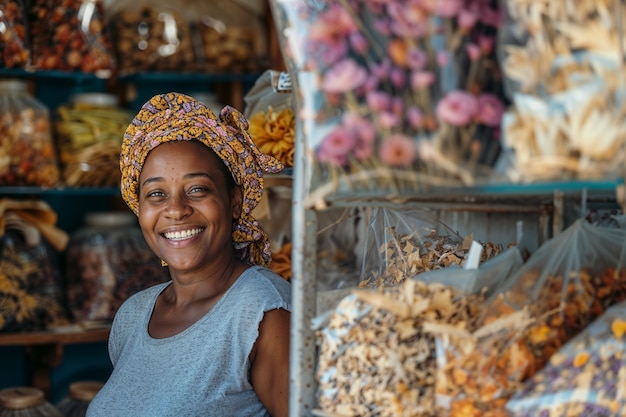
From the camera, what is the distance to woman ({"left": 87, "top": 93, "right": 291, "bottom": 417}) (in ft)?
5.58

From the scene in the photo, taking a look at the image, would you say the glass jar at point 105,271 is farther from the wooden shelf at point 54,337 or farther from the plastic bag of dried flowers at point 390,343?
the plastic bag of dried flowers at point 390,343

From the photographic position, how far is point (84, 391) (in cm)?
327

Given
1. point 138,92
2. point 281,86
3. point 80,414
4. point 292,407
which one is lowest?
point 80,414

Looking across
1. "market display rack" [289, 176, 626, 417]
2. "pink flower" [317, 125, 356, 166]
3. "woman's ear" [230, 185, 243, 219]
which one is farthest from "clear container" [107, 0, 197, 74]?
"pink flower" [317, 125, 356, 166]

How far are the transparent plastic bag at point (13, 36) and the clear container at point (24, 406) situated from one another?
1.32 meters

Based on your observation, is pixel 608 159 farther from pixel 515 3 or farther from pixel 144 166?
pixel 144 166

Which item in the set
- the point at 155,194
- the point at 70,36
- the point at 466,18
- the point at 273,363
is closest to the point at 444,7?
the point at 466,18

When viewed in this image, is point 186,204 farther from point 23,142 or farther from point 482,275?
point 23,142

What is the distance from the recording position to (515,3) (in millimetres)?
1080

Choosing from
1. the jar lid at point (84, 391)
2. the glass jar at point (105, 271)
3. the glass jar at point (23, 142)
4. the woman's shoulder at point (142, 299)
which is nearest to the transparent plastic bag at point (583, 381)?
the woman's shoulder at point (142, 299)

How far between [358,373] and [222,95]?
309cm

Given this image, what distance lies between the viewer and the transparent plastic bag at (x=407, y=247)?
62.9 inches

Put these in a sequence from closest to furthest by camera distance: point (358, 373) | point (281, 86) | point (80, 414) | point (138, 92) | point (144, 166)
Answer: point (358, 373), point (281, 86), point (144, 166), point (80, 414), point (138, 92)

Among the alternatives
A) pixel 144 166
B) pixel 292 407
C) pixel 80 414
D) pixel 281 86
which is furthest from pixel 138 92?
pixel 292 407
